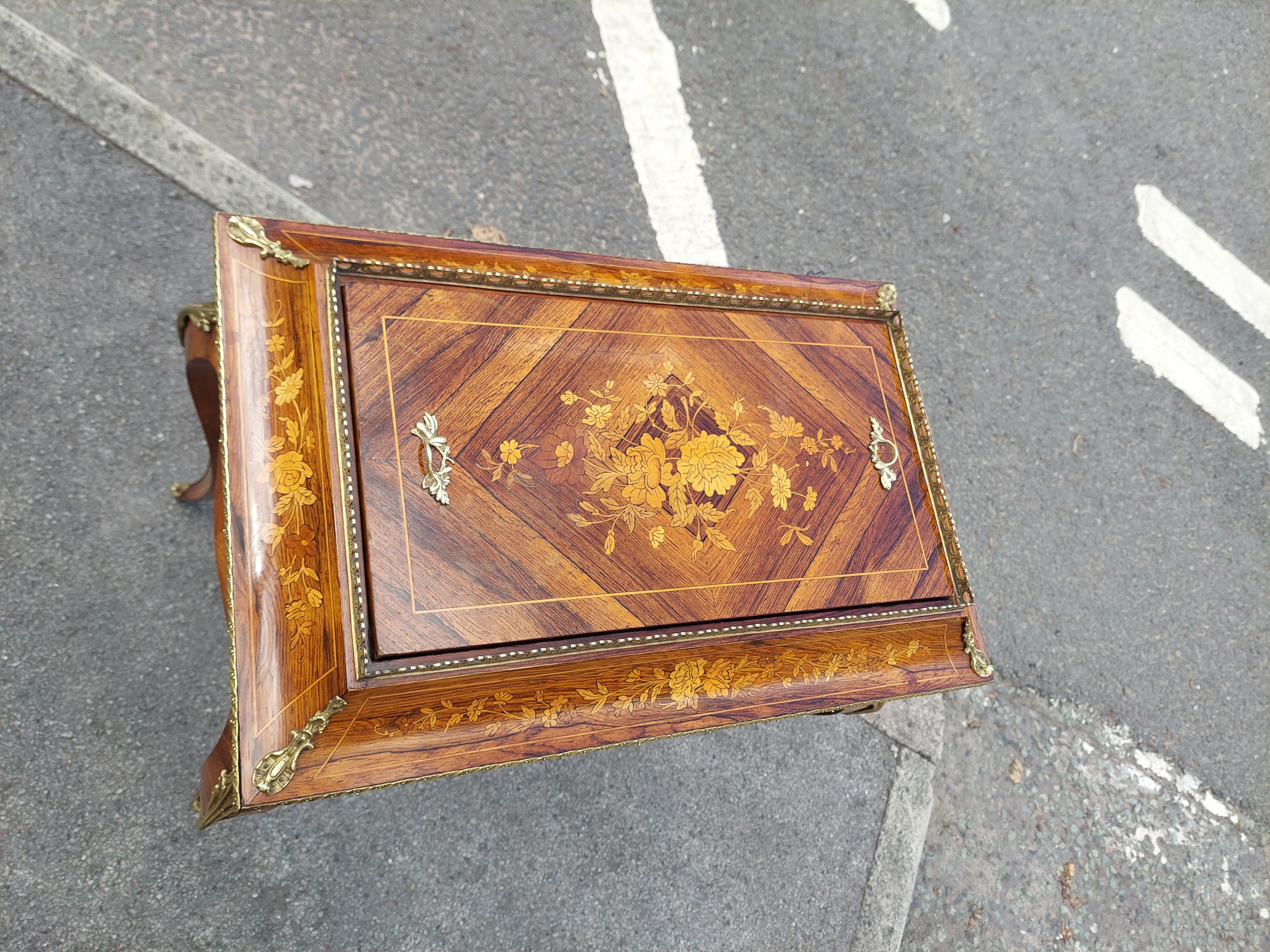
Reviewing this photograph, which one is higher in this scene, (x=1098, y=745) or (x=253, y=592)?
(x=253, y=592)

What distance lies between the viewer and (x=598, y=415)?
1.41 metres

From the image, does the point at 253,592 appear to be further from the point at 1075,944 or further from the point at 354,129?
the point at 1075,944

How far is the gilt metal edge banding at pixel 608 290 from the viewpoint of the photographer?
1.34 meters

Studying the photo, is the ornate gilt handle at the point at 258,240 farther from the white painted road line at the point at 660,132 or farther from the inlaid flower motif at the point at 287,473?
the white painted road line at the point at 660,132

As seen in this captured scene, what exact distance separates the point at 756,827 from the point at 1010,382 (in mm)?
1995

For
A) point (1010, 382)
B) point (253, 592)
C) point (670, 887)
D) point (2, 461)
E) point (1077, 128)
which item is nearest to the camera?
point (253, 592)

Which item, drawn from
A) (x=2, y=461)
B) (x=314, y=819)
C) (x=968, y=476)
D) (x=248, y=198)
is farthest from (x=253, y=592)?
(x=968, y=476)

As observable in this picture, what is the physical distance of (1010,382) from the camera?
2.97 metres

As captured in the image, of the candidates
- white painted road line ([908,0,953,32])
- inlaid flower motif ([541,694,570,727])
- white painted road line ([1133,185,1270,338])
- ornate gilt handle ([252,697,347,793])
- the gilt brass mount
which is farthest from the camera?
white painted road line ([1133,185,1270,338])

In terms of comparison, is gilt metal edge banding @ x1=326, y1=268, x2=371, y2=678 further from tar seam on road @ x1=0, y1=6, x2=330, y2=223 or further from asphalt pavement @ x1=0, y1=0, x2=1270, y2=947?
asphalt pavement @ x1=0, y1=0, x2=1270, y2=947

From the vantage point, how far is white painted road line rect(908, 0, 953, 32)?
123 inches

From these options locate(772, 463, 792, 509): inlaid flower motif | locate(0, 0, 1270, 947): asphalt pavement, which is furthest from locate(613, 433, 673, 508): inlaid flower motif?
locate(0, 0, 1270, 947): asphalt pavement

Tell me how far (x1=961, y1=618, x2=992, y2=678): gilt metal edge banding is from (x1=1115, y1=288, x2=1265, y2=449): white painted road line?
2179mm

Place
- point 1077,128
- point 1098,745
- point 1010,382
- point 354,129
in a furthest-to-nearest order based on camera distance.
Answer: point 1077,128, point 1010,382, point 1098,745, point 354,129
